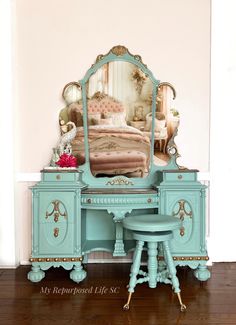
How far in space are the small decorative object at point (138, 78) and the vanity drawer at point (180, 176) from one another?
953 mm

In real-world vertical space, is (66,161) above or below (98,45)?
below

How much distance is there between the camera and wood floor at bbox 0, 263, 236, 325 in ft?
9.56

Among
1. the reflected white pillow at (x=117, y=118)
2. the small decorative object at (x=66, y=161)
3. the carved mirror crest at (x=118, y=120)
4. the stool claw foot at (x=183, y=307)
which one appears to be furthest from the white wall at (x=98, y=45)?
the stool claw foot at (x=183, y=307)

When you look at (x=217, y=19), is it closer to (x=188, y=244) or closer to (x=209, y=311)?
(x=188, y=244)

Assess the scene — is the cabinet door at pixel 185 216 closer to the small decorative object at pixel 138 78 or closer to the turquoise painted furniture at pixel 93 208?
the turquoise painted furniture at pixel 93 208

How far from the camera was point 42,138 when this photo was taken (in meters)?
4.27

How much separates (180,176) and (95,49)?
160 centimetres

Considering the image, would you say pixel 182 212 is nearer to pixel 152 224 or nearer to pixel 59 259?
pixel 152 224

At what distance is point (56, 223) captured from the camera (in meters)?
3.67

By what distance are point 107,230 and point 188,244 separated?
0.92 metres

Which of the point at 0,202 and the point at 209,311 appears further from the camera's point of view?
the point at 0,202

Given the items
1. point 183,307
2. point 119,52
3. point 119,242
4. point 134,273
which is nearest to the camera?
point 183,307

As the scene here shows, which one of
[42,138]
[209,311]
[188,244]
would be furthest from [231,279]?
[42,138]

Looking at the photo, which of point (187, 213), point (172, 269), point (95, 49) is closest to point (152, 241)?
point (172, 269)
